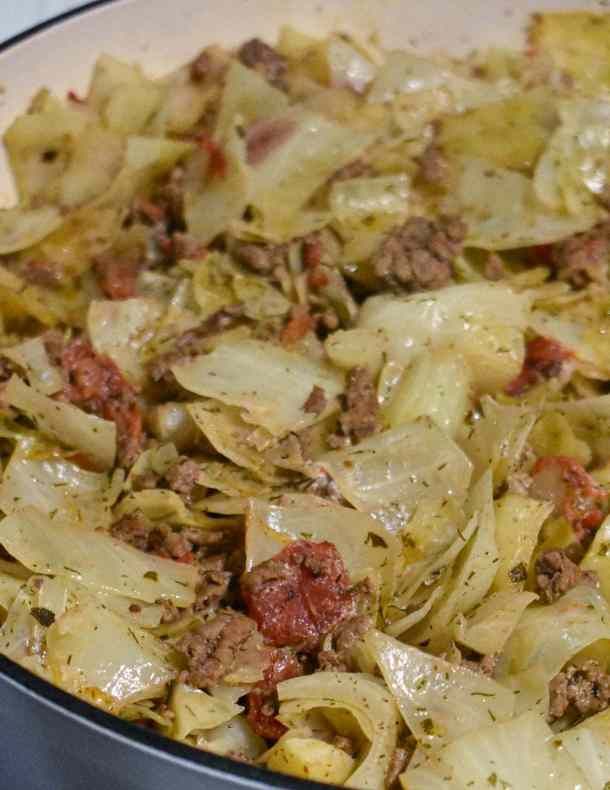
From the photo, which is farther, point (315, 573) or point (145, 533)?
point (145, 533)

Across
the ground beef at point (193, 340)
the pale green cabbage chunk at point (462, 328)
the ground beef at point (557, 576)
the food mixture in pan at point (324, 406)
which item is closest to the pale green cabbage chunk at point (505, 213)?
the food mixture in pan at point (324, 406)

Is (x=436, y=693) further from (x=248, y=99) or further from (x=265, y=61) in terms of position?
(x=265, y=61)

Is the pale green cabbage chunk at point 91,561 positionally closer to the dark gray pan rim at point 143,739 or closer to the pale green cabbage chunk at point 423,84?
the dark gray pan rim at point 143,739

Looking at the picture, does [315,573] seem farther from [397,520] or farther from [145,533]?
[145,533]

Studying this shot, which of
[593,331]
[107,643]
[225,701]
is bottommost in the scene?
[593,331]

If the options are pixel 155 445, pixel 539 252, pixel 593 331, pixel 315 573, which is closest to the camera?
pixel 315 573

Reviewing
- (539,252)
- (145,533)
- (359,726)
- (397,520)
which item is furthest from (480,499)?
(539,252)

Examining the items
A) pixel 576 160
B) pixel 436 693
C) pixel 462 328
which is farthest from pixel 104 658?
pixel 576 160
